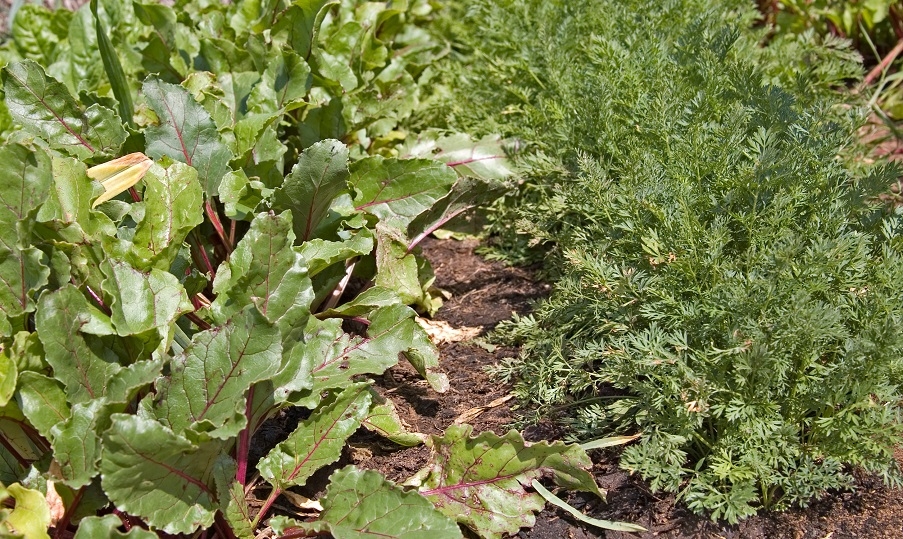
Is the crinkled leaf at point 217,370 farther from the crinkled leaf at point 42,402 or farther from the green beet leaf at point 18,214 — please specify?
the green beet leaf at point 18,214

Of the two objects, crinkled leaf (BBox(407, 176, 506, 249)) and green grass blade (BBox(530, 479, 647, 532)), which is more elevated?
crinkled leaf (BBox(407, 176, 506, 249))

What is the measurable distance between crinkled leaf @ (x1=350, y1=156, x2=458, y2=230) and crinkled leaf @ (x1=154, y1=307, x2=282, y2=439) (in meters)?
0.98

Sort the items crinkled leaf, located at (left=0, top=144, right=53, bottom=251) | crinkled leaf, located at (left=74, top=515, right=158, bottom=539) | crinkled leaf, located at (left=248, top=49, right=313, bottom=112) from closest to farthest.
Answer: crinkled leaf, located at (left=74, top=515, right=158, bottom=539) → crinkled leaf, located at (left=0, top=144, right=53, bottom=251) → crinkled leaf, located at (left=248, top=49, right=313, bottom=112)

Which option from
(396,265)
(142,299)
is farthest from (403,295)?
(142,299)

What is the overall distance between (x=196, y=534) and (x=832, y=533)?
151 cm

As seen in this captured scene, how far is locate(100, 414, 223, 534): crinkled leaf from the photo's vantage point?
1.85 m

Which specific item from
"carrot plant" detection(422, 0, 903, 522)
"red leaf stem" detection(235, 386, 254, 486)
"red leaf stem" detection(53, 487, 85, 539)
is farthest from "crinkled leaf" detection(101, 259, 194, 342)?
"carrot plant" detection(422, 0, 903, 522)

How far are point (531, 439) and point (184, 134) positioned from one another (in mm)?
1408

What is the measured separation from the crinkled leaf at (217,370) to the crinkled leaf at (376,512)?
31 centimetres

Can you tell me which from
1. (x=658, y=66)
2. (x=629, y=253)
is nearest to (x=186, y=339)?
(x=629, y=253)

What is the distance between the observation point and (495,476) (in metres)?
2.28

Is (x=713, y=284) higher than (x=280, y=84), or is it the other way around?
(x=280, y=84)

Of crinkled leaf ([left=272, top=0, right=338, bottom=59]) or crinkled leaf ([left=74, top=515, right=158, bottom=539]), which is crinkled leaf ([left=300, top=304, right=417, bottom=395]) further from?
crinkled leaf ([left=272, top=0, right=338, bottom=59])

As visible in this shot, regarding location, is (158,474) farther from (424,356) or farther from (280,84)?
(280,84)
